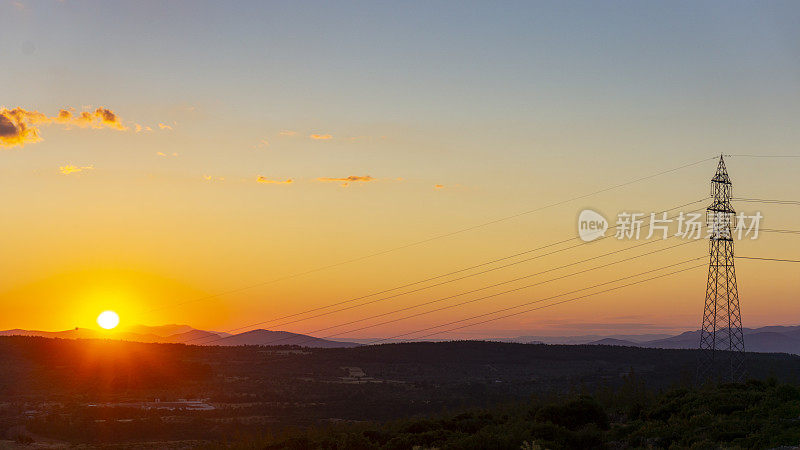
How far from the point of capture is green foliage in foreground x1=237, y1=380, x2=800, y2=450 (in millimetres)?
31000

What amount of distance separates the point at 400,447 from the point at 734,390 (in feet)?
65.5

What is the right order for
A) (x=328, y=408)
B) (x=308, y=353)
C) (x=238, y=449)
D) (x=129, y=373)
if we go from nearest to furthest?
1. (x=238, y=449)
2. (x=328, y=408)
3. (x=129, y=373)
4. (x=308, y=353)

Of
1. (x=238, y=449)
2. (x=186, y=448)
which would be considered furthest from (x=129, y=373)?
(x=238, y=449)

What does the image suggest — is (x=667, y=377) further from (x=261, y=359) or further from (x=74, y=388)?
(x=74, y=388)

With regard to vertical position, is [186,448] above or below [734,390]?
below

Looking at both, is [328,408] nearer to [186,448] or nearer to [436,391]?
[436,391]

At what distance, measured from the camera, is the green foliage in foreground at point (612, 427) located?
3100 centimetres

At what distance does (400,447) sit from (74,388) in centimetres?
7692

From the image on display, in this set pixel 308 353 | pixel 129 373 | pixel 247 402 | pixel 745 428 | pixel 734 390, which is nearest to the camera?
pixel 745 428

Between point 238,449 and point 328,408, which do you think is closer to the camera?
point 238,449

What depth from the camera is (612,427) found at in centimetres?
3822

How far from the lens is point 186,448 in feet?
164

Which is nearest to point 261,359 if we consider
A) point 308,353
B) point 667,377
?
point 308,353

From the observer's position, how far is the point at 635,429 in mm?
35844
